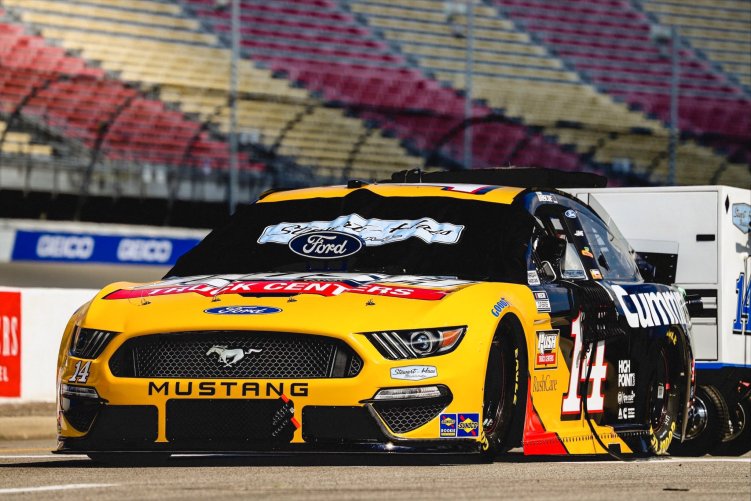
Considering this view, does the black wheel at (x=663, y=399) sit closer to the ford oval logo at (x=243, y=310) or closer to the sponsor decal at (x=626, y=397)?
the sponsor decal at (x=626, y=397)

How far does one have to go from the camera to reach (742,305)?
35.7 feet

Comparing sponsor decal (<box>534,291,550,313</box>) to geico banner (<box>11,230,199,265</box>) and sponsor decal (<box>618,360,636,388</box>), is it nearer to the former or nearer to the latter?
sponsor decal (<box>618,360,636,388</box>)

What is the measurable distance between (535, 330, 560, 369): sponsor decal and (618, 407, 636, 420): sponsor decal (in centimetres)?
88

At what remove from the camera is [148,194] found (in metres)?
24.4

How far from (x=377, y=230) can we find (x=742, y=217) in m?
4.06

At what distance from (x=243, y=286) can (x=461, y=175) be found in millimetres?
4973

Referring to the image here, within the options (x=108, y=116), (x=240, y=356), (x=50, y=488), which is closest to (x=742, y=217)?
(x=240, y=356)

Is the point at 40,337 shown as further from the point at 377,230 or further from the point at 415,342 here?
the point at 415,342

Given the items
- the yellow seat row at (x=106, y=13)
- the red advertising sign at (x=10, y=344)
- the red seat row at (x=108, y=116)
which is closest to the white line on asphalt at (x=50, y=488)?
the red advertising sign at (x=10, y=344)

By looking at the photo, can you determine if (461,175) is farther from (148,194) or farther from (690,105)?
(690,105)

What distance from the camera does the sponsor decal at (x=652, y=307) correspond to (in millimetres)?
8547

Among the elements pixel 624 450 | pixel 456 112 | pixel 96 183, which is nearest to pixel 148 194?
pixel 96 183

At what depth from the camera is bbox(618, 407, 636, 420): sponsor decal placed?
8.44 m

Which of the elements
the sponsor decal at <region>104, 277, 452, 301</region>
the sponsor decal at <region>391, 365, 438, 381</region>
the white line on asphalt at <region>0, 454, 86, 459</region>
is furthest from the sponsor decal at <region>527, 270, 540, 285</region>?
the white line on asphalt at <region>0, 454, 86, 459</region>
